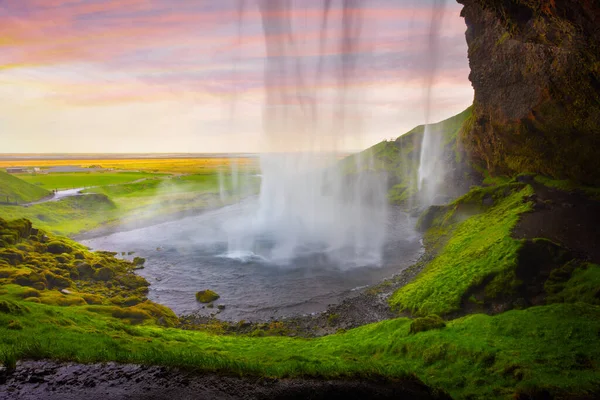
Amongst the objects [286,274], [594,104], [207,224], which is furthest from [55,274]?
[594,104]

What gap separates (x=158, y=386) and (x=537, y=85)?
158 ft

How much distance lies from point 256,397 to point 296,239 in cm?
4695

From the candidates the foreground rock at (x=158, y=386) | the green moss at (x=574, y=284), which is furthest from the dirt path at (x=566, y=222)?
the foreground rock at (x=158, y=386)

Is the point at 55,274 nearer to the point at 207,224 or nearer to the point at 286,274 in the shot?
the point at 286,274

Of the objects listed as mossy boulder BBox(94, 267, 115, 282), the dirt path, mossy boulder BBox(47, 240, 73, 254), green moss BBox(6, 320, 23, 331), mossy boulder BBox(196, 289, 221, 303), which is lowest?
mossy boulder BBox(196, 289, 221, 303)

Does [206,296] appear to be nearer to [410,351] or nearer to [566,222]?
[410,351]

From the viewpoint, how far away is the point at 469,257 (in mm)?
34188

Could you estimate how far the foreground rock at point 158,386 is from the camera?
12.4 meters

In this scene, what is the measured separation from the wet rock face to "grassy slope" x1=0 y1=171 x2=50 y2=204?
99.2 metres

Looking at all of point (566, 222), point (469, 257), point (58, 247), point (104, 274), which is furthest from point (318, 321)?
point (58, 247)

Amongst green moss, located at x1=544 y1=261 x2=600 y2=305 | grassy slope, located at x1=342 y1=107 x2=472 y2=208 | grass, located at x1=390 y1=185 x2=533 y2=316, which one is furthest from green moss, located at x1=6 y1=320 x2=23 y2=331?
grassy slope, located at x1=342 y1=107 x2=472 y2=208

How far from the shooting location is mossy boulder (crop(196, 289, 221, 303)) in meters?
36.2

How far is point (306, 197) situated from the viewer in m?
86.3

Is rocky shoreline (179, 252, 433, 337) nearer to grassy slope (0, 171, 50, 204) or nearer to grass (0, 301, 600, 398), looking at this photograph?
grass (0, 301, 600, 398)
